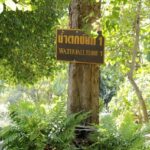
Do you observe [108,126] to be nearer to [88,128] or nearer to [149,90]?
[88,128]

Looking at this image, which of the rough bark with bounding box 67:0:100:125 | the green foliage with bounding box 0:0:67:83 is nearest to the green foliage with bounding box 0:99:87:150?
the rough bark with bounding box 67:0:100:125

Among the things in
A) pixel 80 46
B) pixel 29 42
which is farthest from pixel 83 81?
pixel 29 42

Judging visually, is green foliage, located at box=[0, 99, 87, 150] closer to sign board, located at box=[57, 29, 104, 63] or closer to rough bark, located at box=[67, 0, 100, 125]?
rough bark, located at box=[67, 0, 100, 125]

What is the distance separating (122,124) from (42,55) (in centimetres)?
370

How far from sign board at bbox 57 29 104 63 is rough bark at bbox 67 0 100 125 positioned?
0.18ft

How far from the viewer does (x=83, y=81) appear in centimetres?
307

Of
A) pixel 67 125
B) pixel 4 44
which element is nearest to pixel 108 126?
pixel 67 125

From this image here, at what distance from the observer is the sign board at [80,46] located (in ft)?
9.96

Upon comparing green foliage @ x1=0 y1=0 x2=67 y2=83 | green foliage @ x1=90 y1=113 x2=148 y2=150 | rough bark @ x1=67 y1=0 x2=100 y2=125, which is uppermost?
green foliage @ x1=0 y1=0 x2=67 y2=83

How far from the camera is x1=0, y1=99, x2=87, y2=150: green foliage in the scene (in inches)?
111

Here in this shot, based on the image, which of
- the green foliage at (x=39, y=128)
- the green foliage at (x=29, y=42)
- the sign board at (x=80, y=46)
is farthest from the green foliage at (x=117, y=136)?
the green foliage at (x=29, y=42)

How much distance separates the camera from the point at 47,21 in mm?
6031

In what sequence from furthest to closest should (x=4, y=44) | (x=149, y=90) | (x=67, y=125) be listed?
(x=149, y=90) → (x=4, y=44) → (x=67, y=125)

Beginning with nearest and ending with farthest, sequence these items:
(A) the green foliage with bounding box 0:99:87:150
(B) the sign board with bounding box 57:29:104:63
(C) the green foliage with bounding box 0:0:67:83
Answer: (A) the green foliage with bounding box 0:99:87:150 → (B) the sign board with bounding box 57:29:104:63 → (C) the green foliage with bounding box 0:0:67:83
